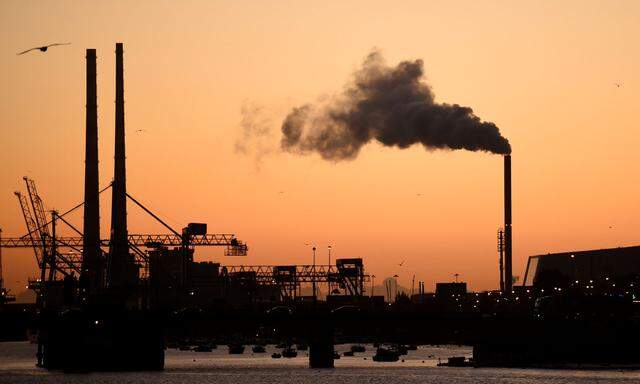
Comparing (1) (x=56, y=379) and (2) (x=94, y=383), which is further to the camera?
(1) (x=56, y=379)

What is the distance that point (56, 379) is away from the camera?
7795 inches

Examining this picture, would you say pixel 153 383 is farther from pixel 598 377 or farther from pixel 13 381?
pixel 598 377

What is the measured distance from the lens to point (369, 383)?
192 meters

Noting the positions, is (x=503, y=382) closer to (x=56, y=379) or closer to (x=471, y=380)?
(x=471, y=380)

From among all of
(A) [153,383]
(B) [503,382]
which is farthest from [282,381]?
(B) [503,382]

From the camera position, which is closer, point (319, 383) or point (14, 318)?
point (319, 383)

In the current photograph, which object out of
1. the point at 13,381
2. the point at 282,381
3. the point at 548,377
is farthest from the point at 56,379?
the point at 548,377

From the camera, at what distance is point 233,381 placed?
7736 inches

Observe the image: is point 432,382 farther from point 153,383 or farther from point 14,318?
point 14,318

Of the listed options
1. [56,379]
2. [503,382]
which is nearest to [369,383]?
[503,382]

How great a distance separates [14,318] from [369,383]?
192 feet

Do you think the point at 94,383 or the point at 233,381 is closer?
the point at 94,383

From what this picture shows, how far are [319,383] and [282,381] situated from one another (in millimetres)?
10068

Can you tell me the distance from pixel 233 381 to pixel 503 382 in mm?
42834
